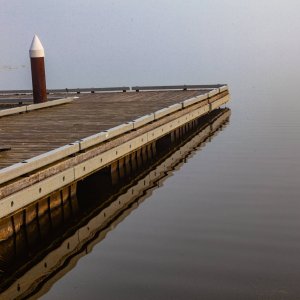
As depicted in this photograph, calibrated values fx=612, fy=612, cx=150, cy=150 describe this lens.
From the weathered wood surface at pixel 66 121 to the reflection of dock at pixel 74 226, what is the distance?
3.93 feet

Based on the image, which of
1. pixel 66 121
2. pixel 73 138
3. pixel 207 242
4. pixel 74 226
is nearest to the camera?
pixel 207 242

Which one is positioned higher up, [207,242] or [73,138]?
[73,138]

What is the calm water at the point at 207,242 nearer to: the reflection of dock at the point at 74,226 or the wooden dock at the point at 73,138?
the reflection of dock at the point at 74,226

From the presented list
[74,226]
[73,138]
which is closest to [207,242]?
[74,226]

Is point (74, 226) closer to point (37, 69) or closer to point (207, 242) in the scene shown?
point (207, 242)

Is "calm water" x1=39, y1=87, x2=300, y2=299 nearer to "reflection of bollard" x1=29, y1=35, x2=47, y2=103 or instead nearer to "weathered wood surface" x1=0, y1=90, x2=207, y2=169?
"weathered wood surface" x1=0, y1=90, x2=207, y2=169

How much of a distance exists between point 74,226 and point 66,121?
611 cm

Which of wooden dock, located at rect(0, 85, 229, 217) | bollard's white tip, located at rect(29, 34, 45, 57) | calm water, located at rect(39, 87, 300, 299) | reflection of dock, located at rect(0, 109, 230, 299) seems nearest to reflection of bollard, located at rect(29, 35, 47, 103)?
bollard's white tip, located at rect(29, 34, 45, 57)

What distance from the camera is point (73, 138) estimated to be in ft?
48.4

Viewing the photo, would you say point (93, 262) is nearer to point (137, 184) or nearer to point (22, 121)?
point (137, 184)

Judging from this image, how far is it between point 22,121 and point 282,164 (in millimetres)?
8119

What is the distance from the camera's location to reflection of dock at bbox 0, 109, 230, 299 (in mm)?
9922

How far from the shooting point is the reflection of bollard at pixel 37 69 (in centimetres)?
2356

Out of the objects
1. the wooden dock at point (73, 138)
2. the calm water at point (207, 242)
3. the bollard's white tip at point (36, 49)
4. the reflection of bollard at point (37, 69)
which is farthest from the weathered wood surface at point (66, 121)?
the calm water at point (207, 242)
